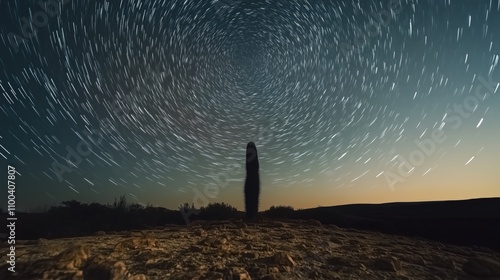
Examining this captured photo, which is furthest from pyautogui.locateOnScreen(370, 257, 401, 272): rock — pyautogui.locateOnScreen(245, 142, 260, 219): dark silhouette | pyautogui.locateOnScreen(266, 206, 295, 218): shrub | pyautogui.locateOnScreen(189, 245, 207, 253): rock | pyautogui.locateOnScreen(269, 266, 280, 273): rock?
pyautogui.locateOnScreen(266, 206, 295, 218): shrub

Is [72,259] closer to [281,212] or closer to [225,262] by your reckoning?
[225,262]

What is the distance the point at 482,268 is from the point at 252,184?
1226 cm

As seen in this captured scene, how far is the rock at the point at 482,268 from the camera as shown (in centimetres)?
543

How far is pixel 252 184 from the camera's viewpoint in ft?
55.5

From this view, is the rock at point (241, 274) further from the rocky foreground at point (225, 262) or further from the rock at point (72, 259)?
the rock at point (72, 259)

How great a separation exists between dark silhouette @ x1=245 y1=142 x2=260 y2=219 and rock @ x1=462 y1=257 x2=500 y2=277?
11541 mm

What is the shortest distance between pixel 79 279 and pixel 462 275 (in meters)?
7.06

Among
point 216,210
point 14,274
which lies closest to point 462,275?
point 14,274

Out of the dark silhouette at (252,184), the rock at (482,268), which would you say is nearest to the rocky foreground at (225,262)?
the rock at (482,268)

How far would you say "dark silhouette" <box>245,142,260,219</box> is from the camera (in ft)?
53.9

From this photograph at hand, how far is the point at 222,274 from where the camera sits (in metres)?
4.61

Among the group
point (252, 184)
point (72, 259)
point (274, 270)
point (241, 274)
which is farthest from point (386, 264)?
point (252, 184)

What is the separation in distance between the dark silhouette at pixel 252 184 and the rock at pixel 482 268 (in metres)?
11.5

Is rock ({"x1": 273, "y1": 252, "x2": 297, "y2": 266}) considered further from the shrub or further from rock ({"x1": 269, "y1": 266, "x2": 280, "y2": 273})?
the shrub
